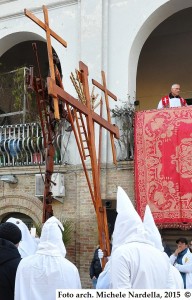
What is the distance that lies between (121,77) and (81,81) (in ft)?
14.2

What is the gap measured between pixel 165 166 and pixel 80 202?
209cm

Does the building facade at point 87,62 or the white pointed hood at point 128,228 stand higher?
the building facade at point 87,62

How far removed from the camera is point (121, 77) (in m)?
11.0

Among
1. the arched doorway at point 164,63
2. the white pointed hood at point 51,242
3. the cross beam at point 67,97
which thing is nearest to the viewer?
the white pointed hood at point 51,242

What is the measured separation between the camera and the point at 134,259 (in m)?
3.43

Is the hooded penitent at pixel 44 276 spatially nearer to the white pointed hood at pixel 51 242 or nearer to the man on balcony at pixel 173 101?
the white pointed hood at pixel 51 242

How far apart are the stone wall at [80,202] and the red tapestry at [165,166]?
1.46 feet

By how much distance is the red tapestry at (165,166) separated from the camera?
978cm

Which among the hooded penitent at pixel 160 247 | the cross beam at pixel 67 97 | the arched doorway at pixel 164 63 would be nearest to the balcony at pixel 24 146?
the cross beam at pixel 67 97

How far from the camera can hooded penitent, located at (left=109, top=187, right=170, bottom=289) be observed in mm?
3393

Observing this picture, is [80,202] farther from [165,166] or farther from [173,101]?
[173,101]

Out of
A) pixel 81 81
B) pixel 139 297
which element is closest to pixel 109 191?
pixel 81 81

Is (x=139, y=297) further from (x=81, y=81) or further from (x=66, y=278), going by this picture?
(x=81, y=81)

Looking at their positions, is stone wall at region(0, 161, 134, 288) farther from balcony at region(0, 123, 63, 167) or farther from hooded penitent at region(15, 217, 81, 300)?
hooded penitent at region(15, 217, 81, 300)
